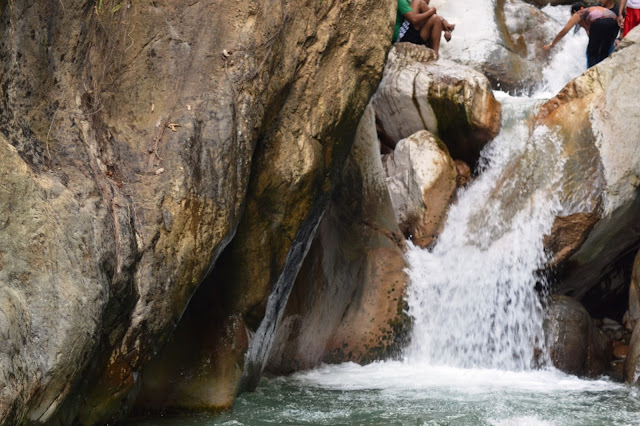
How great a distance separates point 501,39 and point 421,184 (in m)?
4.35

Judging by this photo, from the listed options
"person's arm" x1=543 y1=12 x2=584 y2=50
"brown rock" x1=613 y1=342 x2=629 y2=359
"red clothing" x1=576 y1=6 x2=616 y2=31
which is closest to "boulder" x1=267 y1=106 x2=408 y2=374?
"brown rock" x1=613 y1=342 x2=629 y2=359

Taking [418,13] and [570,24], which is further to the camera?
[570,24]

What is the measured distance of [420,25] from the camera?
11.6 metres

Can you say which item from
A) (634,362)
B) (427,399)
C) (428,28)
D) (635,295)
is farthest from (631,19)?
(427,399)

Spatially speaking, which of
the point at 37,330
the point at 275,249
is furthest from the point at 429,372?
the point at 37,330

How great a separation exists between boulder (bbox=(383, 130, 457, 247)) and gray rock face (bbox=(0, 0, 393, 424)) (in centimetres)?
367

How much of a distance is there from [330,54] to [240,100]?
1073mm

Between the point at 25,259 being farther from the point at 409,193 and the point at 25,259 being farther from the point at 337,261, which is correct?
the point at 409,193

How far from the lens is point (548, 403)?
6.01 metres

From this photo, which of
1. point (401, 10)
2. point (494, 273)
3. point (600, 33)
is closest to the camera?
point (494, 273)

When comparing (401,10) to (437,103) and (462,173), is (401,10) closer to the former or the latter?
(437,103)

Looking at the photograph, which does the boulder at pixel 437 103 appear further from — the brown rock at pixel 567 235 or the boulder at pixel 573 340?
the boulder at pixel 573 340

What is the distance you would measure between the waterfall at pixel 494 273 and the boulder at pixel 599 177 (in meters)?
0.17

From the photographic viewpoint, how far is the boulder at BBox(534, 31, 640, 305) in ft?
27.4
